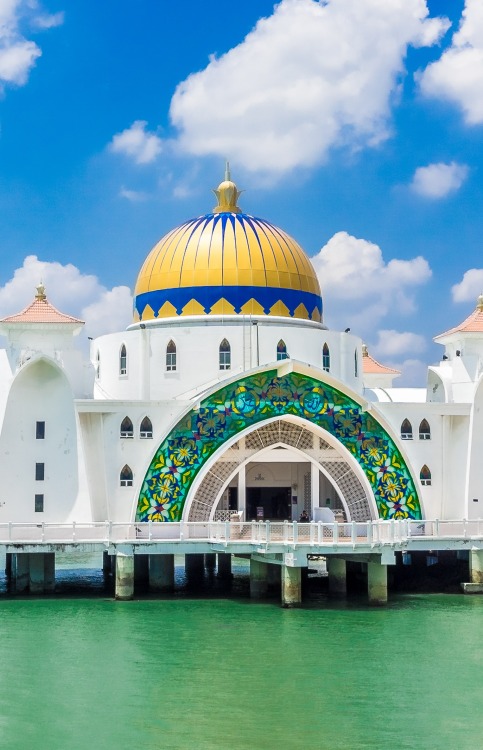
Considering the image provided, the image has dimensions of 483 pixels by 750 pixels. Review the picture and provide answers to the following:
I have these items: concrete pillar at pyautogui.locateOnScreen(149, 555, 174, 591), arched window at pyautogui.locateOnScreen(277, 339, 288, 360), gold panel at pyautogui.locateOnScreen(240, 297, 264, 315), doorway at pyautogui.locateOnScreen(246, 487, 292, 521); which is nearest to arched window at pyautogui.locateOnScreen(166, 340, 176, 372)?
gold panel at pyautogui.locateOnScreen(240, 297, 264, 315)

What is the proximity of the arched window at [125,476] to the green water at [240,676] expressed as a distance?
12.4ft

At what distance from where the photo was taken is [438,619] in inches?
1246

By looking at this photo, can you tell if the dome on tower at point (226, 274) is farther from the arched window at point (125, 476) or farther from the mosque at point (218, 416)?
the arched window at point (125, 476)

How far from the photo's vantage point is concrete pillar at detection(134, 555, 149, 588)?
40.2m

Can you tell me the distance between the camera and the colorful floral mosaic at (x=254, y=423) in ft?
118

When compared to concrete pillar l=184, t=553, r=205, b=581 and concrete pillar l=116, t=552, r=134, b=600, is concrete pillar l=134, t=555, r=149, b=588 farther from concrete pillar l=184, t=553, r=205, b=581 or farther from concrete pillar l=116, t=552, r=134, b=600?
concrete pillar l=116, t=552, r=134, b=600

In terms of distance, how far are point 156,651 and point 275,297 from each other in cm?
1554

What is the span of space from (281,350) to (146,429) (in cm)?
512

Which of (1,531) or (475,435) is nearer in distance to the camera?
(1,531)

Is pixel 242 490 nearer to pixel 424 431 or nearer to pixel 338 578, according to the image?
pixel 338 578

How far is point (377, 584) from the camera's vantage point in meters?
34.0

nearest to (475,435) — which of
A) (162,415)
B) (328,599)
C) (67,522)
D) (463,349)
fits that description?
(463,349)

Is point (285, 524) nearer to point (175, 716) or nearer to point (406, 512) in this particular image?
point (406, 512)

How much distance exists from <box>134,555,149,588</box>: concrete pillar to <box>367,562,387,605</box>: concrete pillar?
928 centimetres
